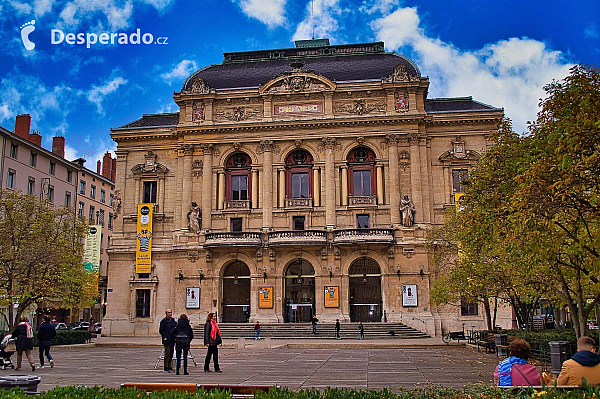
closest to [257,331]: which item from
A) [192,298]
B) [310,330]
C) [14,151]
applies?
[310,330]

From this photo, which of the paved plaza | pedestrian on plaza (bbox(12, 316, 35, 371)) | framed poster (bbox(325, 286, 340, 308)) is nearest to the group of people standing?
the paved plaza

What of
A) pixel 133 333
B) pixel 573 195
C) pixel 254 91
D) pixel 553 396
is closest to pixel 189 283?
pixel 133 333

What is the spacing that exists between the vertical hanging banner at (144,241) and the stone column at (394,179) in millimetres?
23014

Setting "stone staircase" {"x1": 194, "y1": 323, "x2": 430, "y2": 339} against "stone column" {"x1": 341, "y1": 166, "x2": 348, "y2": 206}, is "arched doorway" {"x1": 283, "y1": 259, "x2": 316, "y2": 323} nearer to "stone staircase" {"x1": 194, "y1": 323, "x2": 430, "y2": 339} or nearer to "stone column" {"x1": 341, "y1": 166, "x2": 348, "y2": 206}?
"stone staircase" {"x1": 194, "y1": 323, "x2": 430, "y2": 339}

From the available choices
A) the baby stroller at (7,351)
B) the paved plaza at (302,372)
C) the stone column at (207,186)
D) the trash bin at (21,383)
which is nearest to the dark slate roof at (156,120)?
the stone column at (207,186)

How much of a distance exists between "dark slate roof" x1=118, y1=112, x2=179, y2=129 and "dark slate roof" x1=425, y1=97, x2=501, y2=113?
85.5ft

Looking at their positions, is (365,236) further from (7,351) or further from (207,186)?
(7,351)

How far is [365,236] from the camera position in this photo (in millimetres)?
49969

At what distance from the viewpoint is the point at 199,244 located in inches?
2119

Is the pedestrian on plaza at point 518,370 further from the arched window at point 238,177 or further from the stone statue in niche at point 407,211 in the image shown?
the arched window at point 238,177

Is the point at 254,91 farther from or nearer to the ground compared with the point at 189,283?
farther from the ground

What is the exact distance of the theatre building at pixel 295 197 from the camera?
51312mm

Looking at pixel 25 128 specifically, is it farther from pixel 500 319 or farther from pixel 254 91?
pixel 500 319

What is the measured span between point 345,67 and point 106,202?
140ft
